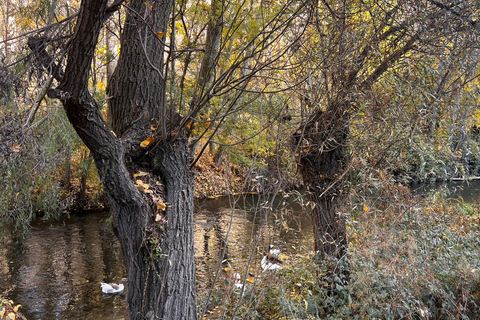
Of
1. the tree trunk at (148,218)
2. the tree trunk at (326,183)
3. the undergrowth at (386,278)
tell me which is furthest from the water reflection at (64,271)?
the tree trunk at (148,218)

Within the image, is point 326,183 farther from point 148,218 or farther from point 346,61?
point 148,218

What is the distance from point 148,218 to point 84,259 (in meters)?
6.81

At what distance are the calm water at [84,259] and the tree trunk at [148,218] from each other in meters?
1.86

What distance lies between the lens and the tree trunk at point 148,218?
297cm

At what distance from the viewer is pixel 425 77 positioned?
5.19 m

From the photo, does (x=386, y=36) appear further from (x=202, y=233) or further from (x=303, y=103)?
(x=202, y=233)

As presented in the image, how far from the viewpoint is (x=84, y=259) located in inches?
363

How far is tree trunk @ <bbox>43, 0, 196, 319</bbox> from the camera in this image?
2.97m

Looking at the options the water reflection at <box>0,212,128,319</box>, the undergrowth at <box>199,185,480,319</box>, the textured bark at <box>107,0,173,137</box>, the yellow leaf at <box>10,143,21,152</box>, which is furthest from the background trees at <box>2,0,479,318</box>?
the water reflection at <box>0,212,128,319</box>

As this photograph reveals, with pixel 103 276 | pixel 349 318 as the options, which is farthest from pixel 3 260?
pixel 349 318

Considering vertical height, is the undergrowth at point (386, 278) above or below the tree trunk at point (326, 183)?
below

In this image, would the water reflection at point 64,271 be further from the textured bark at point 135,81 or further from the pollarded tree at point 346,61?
the textured bark at point 135,81

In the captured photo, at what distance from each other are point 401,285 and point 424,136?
6.53 feet

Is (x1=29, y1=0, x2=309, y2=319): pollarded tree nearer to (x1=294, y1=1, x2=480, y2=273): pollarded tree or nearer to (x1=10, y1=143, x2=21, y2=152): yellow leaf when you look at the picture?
(x1=10, y1=143, x2=21, y2=152): yellow leaf
